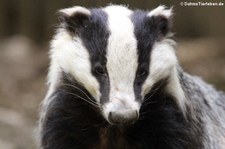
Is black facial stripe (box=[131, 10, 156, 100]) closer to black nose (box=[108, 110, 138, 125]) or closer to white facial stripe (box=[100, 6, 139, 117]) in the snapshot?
white facial stripe (box=[100, 6, 139, 117])

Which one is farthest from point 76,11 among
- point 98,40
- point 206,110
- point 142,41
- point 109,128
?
point 206,110

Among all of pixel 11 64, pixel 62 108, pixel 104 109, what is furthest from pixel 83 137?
pixel 11 64

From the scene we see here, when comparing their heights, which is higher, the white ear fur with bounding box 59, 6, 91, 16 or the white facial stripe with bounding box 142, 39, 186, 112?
the white ear fur with bounding box 59, 6, 91, 16

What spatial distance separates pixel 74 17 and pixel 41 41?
5574 millimetres

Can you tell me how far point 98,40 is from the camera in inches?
170

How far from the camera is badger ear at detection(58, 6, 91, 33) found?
14.7 feet

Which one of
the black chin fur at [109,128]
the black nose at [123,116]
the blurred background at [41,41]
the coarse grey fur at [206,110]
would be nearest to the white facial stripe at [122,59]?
the black nose at [123,116]

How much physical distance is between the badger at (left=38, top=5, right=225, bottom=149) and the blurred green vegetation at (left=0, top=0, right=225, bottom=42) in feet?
16.0

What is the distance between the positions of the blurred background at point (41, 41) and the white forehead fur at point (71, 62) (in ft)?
13.1

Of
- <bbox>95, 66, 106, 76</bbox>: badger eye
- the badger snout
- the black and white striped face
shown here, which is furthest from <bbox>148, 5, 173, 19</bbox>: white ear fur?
the badger snout

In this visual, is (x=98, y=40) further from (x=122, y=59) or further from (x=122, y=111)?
(x=122, y=111)

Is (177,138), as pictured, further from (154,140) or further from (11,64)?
(11,64)

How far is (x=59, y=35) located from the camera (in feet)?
15.2

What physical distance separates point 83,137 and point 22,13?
5.61 m
